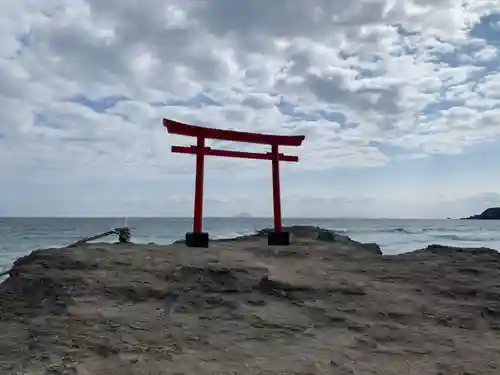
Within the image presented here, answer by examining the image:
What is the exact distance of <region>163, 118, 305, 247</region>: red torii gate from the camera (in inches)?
266

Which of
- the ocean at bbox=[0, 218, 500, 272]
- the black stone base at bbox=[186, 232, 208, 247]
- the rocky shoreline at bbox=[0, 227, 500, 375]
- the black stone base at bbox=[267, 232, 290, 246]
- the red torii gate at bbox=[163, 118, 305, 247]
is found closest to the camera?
the rocky shoreline at bbox=[0, 227, 500, 375]

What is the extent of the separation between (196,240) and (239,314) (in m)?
2.79

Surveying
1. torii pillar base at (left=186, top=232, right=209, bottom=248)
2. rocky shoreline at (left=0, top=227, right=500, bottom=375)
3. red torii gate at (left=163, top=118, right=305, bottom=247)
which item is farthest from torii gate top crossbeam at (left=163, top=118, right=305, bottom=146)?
rocky shoreline at (left=0, top=227, right=500, bottom=375)

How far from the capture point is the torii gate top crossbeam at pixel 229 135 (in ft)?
22.3

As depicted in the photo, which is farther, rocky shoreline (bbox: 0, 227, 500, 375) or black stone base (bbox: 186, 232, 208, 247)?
black stone base (bbox: 186, 232, 208, 247)

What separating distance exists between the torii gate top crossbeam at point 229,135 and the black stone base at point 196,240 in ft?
4.91

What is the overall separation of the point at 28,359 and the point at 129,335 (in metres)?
0.67

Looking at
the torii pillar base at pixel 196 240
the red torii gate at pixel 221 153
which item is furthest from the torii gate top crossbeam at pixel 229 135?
the torii pillar base at pixel 196 240

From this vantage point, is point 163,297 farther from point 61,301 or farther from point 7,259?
point 7,259

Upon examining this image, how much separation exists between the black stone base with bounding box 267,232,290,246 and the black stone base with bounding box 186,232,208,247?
109 cm

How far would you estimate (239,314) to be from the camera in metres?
3.88

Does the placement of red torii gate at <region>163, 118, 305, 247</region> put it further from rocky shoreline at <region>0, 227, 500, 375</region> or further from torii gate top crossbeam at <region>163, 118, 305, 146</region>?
rocky shoreline at <region>0, 227, 500, 375</region>

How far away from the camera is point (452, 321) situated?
4.03 m

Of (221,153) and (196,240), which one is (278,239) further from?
(221,153)
